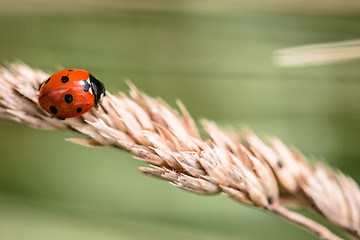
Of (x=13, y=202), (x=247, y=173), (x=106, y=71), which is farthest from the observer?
(x=106, y=71)

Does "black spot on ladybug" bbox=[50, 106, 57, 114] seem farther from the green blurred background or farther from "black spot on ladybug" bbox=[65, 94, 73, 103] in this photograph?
the green blurred background

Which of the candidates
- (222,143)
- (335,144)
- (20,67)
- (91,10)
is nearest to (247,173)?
(222,143)

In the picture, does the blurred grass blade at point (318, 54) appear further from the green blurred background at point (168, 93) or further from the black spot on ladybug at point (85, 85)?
the black spot on ladybug at point (85, 85)

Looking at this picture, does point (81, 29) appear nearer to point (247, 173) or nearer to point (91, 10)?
point (91, 10)

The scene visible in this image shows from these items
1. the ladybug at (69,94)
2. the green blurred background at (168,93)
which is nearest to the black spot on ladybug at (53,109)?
the ladybug at (69,94)

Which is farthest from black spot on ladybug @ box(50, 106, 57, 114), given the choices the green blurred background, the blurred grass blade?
the blurred grass blade

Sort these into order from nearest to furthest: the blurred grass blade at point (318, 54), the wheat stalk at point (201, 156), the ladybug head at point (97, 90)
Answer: the wheat stalk at point (201, 156) < the ladybug head at point (97, 90) < the blurred grass blade at point (318, 54)

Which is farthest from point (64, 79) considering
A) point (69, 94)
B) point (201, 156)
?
point (201, 156)
